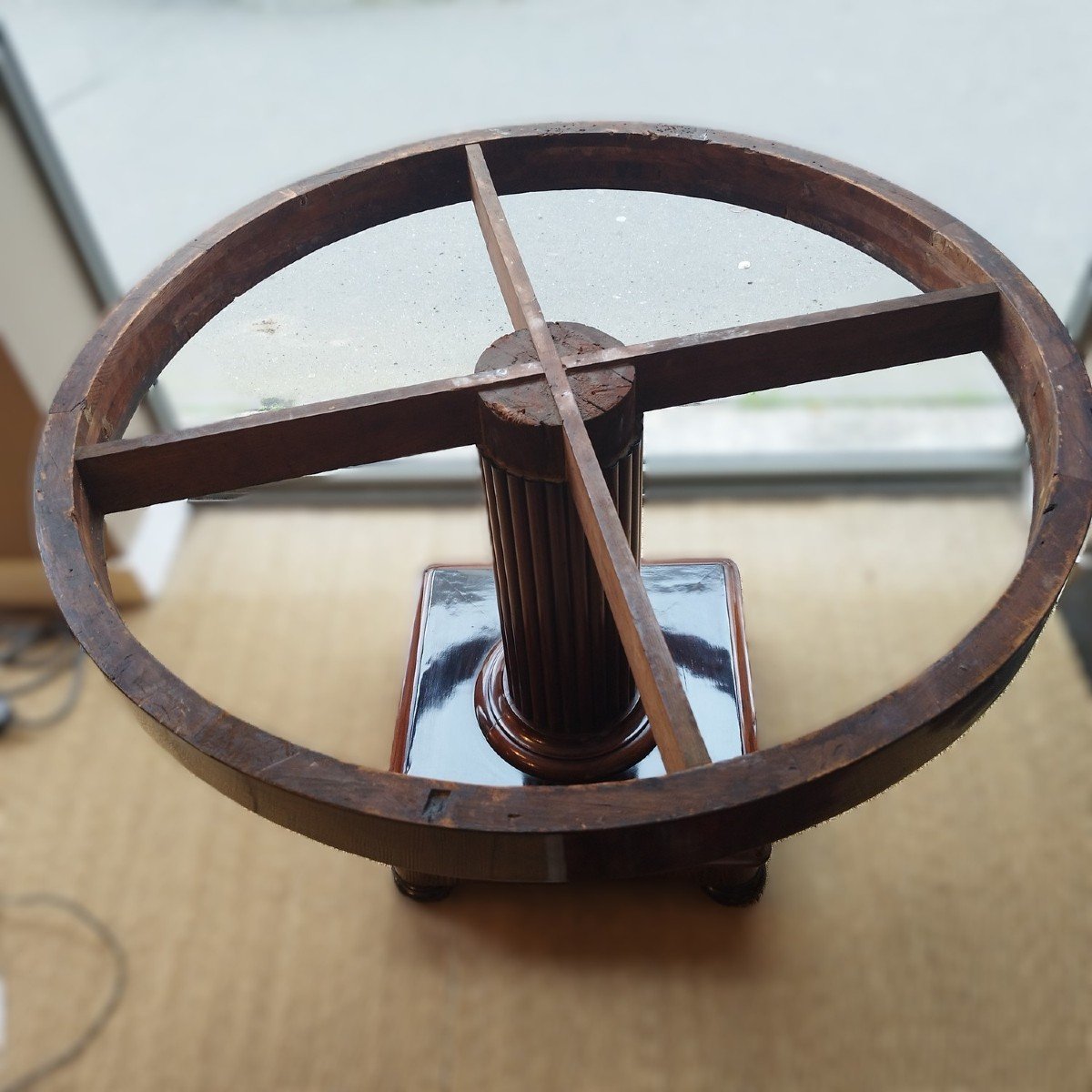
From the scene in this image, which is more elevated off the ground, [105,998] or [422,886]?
[422,886]

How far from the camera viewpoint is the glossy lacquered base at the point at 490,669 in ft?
4.72

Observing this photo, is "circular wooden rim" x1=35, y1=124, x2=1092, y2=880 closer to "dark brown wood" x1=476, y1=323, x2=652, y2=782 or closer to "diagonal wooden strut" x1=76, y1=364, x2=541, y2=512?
"diagonal wooden strut" x1=76, y1=364, x2=541, y2=512

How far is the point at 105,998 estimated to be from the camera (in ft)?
6.76

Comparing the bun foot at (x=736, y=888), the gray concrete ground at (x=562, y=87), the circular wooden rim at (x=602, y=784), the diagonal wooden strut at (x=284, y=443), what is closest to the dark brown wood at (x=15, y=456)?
the gray concrete ground at (x=562, y=87)

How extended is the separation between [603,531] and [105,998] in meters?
1.59

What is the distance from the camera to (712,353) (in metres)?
1.10

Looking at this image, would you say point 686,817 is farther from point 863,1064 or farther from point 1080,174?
point 1080,174

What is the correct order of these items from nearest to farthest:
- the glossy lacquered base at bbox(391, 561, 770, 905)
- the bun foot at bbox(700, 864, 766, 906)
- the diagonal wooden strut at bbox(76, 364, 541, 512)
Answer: the diagonal wooden strut at bbox(76, 364, 541, 512) → the glossy lacquered base at bbox(391, 561, 770, 905) → the bun foot at bbox(700, 864, 766, 906)

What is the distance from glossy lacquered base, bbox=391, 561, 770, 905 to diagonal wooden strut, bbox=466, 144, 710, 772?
1.27 feet

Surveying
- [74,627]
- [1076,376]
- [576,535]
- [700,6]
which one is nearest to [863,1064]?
[576,535]

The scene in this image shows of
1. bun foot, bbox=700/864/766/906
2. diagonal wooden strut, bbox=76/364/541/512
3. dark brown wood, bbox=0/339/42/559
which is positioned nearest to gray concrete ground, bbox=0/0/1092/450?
dark brown wood, bbox=0/339/42/559

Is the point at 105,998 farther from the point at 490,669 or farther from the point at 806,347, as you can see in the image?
the point at 806,347

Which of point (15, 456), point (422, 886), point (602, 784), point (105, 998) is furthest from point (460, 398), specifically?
point (15, 456)

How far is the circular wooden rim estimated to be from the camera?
32.3 inches
